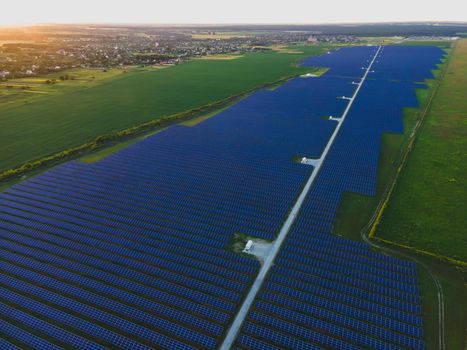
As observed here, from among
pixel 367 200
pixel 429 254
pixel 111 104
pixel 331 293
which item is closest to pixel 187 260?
pixel 331 293

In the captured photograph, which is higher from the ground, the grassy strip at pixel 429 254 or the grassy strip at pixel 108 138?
the grassy strip at pixel 429 254

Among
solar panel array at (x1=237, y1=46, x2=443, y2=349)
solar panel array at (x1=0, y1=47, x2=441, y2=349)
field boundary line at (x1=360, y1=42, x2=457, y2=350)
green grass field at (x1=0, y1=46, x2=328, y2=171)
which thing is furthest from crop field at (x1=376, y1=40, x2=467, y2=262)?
green grass field at (x1=0, y1=46, x2=328, y2=171)

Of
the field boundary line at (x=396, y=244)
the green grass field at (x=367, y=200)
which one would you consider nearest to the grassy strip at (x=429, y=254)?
the field boundary line at (x=396, y=244)

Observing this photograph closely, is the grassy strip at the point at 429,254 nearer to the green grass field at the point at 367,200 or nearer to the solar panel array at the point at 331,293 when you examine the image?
the solar panel array at the point at 331,293

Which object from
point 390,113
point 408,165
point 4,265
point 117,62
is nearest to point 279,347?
point 4,265

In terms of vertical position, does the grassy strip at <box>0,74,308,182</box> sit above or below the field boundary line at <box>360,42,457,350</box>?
below

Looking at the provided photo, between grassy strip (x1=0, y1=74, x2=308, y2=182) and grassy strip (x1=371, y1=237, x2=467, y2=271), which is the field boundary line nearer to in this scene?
grassy strip (x1=371, y1=237, x2=467, y2=271)
